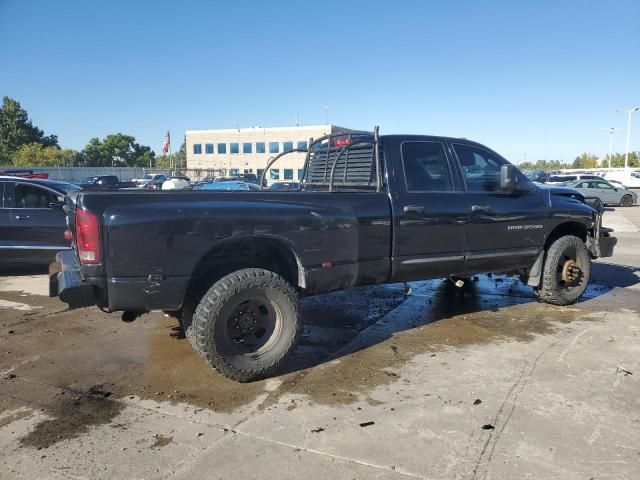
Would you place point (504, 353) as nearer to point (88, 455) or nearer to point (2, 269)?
point (88, 455)

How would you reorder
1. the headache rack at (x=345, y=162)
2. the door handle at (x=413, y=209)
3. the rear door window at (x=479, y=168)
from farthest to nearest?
the rear door window at (x=479, y=168), the headache rack at (x=345, y=162), the door handle at (x=413, y=209)

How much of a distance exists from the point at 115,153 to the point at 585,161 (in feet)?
334

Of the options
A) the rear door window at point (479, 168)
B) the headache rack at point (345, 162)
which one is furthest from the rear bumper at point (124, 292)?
the rear door window at point (479, 168)

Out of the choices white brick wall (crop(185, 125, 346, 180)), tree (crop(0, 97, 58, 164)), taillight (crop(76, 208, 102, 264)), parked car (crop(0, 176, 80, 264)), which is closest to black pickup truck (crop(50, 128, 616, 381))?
taillight (crop(76, 208, 102, 264))

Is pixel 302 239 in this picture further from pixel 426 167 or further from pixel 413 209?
pixel 426 167

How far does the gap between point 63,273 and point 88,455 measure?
1502 mm

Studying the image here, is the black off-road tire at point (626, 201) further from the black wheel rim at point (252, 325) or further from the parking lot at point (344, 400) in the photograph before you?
the black wheel rim at point (252, 325)

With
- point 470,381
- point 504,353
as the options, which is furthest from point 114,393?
point 504,353

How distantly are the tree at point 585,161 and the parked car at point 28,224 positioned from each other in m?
122

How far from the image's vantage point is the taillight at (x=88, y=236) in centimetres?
339

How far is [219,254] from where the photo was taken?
3.95 meters

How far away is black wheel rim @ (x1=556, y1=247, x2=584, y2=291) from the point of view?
20.1 feet

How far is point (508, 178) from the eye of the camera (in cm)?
527

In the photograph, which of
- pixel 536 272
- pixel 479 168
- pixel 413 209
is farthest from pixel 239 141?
pixel 413 209
